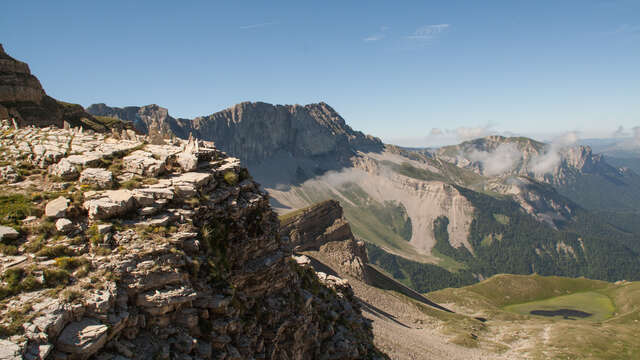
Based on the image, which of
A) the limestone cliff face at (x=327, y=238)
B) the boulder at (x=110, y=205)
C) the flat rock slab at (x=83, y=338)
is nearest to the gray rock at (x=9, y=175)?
the boulder at (x=110, y=205)

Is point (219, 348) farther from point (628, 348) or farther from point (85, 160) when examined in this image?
point (628, 348)

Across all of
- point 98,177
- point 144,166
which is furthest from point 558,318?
point 98,177

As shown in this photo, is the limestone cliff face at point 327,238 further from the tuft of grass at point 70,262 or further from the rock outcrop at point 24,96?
the tuft of grass at point 70,262

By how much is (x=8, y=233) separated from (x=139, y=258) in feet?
16.0

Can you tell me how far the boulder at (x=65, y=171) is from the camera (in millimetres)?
17766

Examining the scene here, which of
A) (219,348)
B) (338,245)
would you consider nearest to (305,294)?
(219,348)

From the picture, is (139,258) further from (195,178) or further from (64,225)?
(195,178)

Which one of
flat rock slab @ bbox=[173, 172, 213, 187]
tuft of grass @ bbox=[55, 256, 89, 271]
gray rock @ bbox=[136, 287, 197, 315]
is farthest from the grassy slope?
tuft of grass @ bbox=[55, 256, 89, 271]

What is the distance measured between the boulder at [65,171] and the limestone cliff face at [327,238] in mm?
77826

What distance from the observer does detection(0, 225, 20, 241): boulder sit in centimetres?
1316

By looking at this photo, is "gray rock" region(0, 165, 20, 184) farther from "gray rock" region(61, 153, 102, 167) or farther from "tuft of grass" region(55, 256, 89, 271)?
"tuft of grass" region(55, 256, 89, 271)

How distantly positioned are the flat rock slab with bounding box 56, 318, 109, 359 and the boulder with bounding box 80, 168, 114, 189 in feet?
24.2

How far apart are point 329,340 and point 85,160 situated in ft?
66.5

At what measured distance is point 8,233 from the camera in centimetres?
1329
